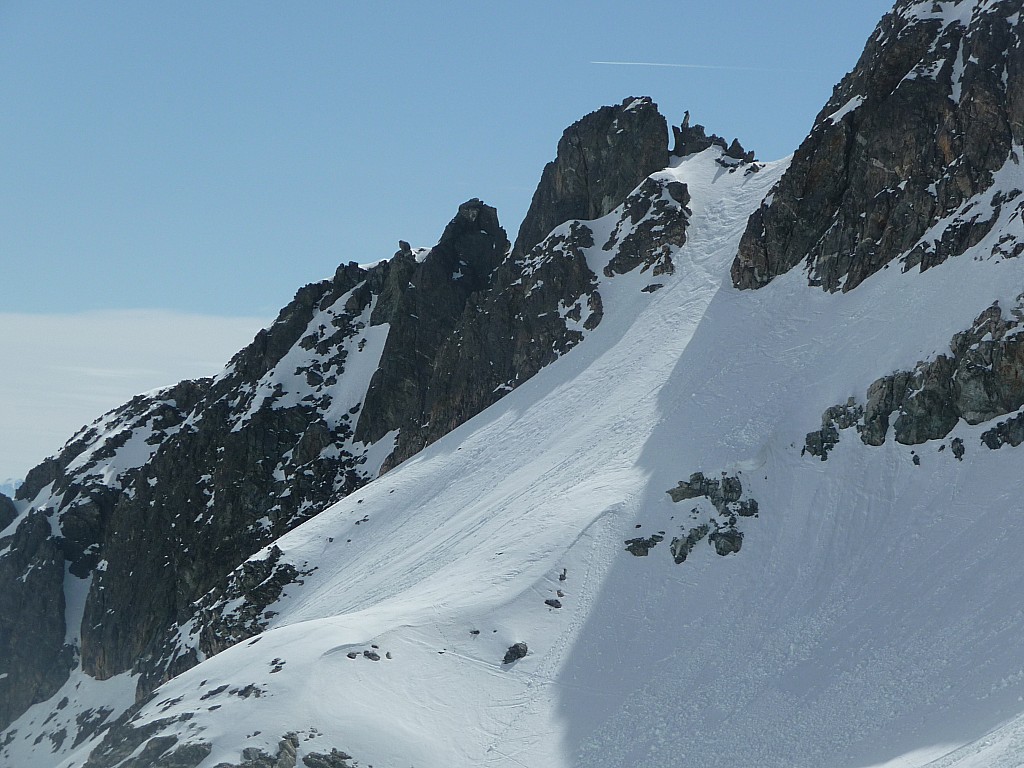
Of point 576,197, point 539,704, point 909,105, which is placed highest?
point 576,197

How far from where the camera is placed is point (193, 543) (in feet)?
309

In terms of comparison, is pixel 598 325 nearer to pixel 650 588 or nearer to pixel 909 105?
pixel 909 105

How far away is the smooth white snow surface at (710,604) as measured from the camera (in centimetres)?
3016

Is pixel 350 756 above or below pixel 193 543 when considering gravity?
below

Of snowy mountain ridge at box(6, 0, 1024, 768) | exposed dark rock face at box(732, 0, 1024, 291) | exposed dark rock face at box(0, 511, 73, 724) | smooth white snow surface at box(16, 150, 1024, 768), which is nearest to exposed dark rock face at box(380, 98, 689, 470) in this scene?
snowy mountain ridge at box(6, 0, 1024, 768)

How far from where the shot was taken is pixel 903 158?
5447cm

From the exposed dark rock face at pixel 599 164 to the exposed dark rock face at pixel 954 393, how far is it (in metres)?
50.0

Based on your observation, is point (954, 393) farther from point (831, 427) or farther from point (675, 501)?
point (675, 501)

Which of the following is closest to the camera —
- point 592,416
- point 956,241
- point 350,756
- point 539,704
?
point 350,756

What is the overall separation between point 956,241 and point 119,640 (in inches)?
3474

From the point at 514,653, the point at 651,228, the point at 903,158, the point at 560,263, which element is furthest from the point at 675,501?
the point at 560,263

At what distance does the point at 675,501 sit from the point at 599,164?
55.1 metres

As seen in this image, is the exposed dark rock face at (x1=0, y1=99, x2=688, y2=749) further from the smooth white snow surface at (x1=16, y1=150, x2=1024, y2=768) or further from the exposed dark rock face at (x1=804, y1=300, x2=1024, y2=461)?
the exposed dark rock face at (x1=804, y1=300, x2=1024, y2=461)

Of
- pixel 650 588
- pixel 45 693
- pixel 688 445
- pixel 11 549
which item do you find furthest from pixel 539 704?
pixel 11 549
